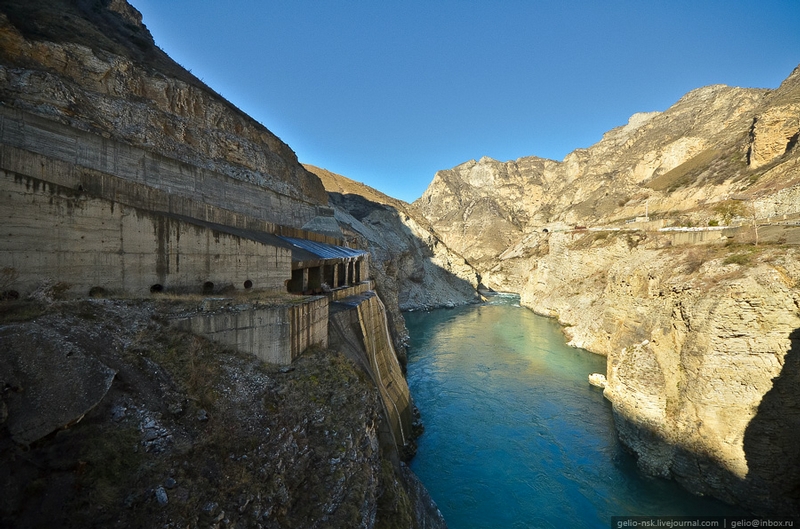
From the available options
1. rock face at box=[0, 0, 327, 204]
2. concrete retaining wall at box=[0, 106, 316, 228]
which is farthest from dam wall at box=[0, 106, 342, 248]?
rock face at box=[0, 0, 327, 204]

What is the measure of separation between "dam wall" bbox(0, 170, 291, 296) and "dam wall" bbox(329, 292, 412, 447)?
4249mm

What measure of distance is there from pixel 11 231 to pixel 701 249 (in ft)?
79.0

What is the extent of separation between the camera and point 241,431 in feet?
20.6

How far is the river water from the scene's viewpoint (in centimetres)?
1183

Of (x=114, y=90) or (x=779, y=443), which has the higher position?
(x=114, y=90)

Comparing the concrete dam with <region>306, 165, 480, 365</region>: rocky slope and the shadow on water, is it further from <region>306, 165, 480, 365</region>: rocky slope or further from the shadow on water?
<region>306, 165, 480, 365</region>: rocky slope

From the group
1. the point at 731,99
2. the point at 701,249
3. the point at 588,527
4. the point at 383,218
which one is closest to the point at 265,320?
the point at 588,527

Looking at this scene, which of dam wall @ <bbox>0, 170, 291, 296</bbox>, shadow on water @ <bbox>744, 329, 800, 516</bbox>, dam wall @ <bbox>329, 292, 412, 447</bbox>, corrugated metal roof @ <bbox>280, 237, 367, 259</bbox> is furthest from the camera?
corrugated metal roof @ <bbox>280, 237, 367, 259</bbox>

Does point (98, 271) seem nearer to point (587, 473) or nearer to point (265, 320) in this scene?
point (265, 320)

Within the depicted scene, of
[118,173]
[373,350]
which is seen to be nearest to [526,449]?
[373,350]

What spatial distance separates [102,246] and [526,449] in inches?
712

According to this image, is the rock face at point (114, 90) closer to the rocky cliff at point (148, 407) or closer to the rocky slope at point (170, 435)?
the rocky cliff at point (148, 407)

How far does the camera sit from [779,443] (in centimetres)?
970

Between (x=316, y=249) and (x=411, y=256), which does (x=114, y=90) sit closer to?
(x=316, y=249)
